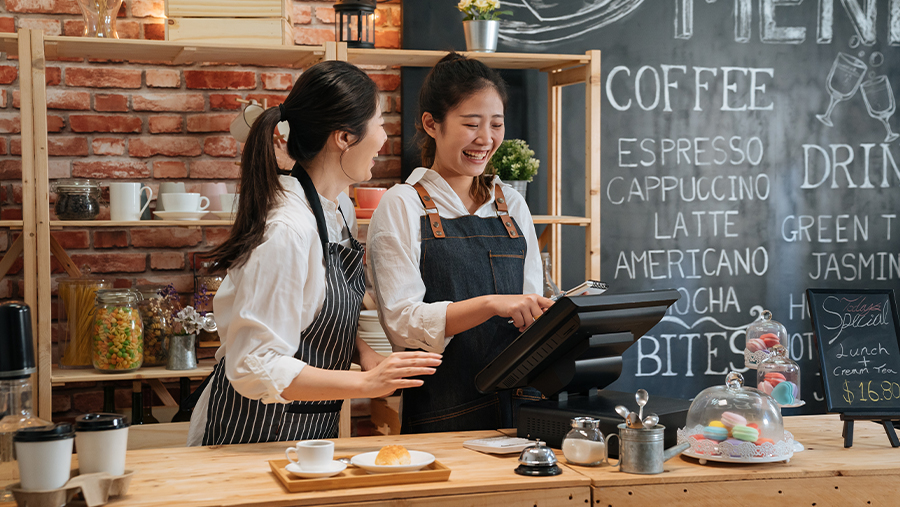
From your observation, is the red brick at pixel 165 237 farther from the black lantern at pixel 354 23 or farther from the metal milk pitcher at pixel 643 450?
the metal milk pitcher at pixel 643 450

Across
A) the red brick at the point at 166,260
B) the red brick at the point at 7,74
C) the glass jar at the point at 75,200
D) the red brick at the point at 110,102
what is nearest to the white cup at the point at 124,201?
the glass jar at the point at 75,200

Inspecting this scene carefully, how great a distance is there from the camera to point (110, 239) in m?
3.00

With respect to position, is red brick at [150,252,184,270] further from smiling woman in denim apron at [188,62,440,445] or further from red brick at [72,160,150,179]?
smiling woman in denim apron at [188,62,440,445]

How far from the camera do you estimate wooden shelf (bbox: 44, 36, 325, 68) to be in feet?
8.66

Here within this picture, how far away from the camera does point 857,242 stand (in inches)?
143

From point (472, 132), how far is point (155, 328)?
1.39 metres

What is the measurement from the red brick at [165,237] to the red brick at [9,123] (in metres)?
0.54

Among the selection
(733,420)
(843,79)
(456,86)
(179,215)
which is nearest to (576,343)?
(733,420)

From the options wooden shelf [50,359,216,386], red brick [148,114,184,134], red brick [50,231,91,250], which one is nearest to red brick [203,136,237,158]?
red brick [148,114,184,134]

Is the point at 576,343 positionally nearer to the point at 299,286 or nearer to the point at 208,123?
the point at 299,286

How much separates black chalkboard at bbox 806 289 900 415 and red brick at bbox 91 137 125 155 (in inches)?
95.0

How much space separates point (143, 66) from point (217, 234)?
687 mm

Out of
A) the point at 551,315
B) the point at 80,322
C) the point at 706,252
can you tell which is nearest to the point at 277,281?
the point at 551,315

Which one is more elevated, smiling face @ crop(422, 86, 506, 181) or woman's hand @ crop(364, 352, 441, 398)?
smiling face @ crop(422, 86, 506, 181)
